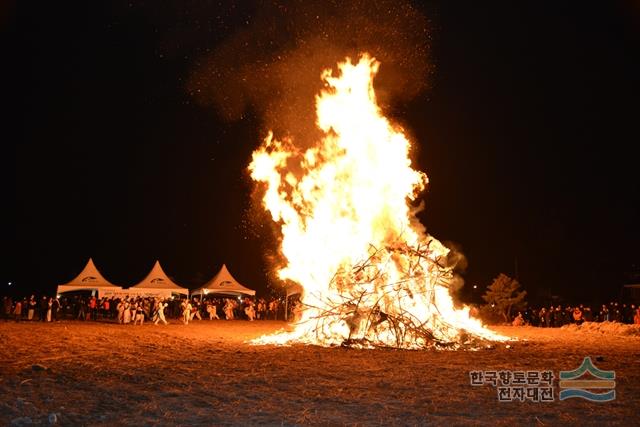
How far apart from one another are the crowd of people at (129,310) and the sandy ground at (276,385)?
23.4 feet

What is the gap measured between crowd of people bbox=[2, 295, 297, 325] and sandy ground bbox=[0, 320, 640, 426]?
7125mm

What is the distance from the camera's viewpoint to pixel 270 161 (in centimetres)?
1984

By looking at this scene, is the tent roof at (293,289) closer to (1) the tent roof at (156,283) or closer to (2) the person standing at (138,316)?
(1) the tent roof at (156,283)

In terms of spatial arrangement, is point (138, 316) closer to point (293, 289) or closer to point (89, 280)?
point (89, 280)

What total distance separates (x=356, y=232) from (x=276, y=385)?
31.8ft

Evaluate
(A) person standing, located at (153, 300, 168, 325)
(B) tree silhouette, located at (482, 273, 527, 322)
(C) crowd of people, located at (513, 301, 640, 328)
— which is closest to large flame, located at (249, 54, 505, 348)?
(A) person standing, located at (153, 300, 168, 325)

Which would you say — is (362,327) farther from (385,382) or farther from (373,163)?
(385,382)

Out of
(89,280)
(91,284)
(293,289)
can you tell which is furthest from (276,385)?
(89,280)

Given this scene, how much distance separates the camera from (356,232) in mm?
18750

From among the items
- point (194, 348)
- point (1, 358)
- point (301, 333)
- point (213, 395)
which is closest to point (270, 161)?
point (301, 333)

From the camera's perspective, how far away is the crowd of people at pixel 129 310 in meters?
25.4

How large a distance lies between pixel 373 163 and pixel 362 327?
5.27 meters

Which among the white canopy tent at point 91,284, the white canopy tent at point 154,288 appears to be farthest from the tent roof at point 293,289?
the white canopy tent at point 91,284

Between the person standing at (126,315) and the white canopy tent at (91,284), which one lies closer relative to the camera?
the person standing at (126,315)
